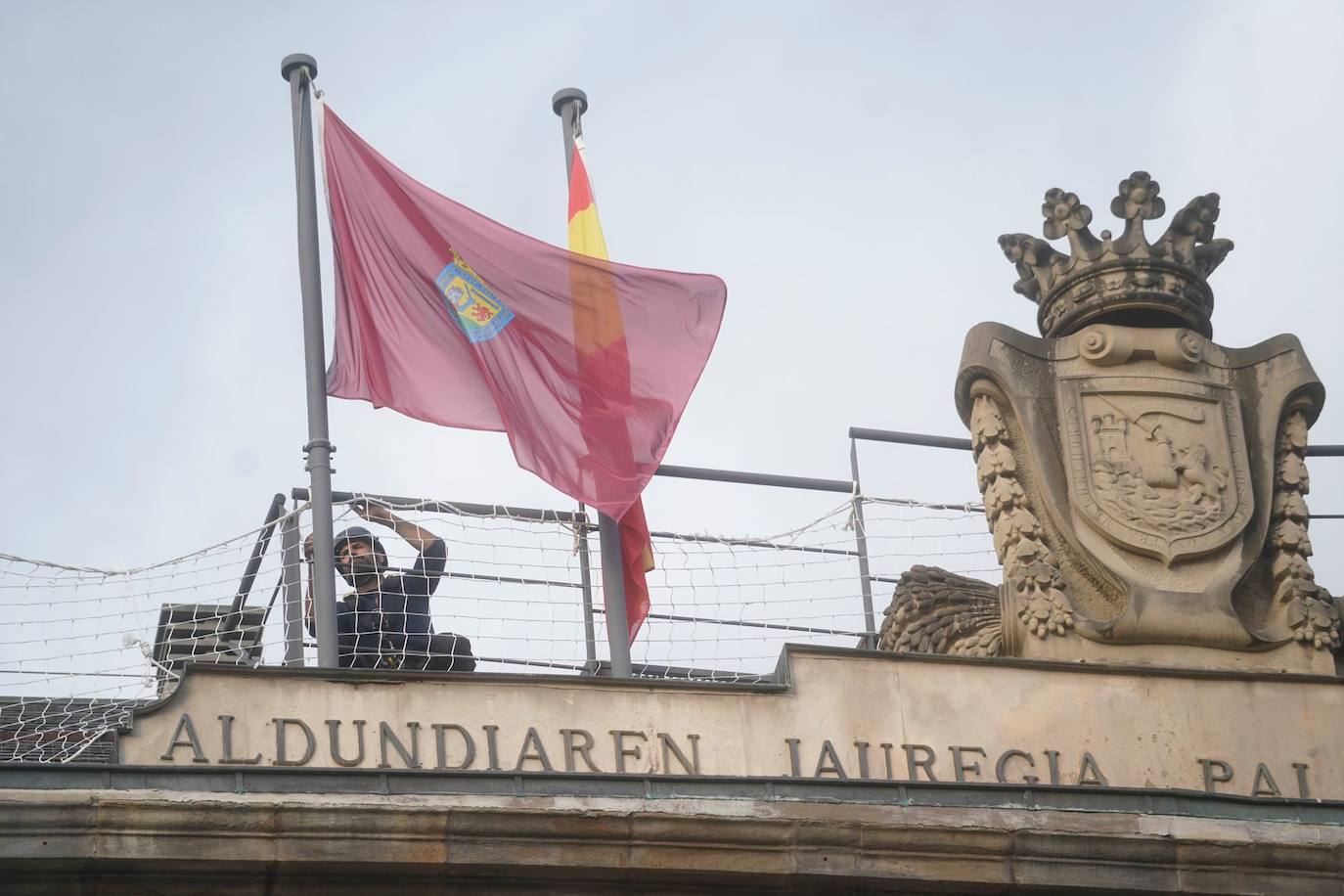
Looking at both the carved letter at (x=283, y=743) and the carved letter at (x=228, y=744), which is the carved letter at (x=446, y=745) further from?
the carved letter at (x=228, y=744)

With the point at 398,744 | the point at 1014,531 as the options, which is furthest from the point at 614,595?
the point at 398,744

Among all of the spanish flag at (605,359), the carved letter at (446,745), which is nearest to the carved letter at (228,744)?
the carved letter at (446,745)

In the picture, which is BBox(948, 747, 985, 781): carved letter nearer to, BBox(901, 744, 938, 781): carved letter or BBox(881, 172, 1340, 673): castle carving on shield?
BBox(901, 744, 938, 781): carved letter

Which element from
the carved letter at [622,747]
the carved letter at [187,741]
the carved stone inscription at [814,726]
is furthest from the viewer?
the carved letter at [622,747]

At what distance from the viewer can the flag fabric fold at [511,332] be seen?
17.0 m

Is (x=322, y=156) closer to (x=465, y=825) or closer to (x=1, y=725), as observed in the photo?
(x=1, y=725)

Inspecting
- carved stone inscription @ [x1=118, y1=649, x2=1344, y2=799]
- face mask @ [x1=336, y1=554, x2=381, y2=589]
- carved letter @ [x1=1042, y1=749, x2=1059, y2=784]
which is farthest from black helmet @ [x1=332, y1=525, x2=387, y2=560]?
carved letter @ [x1=1042, y1=749, x2=1059, y2=784]

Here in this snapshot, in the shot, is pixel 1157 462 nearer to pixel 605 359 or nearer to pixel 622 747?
pixel 605 359

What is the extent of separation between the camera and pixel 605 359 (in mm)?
17453

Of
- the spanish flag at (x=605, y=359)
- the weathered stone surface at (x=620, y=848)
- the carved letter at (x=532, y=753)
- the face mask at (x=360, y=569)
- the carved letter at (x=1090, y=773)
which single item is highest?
the spanish flag at (x=605, y=359)

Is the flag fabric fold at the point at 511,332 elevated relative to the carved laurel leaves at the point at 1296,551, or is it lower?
elevated

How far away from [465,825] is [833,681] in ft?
7.80

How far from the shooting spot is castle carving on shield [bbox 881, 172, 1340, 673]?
16.0 metres

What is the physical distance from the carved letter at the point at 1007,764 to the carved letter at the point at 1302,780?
1.31m
